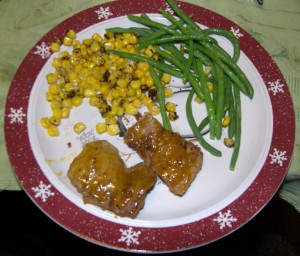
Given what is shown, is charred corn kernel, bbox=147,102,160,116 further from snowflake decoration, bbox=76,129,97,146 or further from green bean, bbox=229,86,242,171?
green bean, bbox=229,86,242,171

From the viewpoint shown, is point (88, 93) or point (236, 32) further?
Result: point (236, 32)

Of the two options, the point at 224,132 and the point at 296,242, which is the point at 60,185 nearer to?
the point at 224,132

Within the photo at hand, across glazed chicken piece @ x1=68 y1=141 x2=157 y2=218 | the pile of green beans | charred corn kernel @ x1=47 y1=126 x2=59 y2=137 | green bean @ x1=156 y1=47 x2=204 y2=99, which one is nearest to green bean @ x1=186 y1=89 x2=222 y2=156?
the pile of green beans

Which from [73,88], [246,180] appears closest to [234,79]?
[246,180]

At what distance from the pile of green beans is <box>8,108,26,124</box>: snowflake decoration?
113cm

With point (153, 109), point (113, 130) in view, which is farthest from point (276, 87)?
point (113, 130)

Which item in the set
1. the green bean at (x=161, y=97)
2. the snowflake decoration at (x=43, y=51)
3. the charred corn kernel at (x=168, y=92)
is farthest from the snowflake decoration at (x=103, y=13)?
the charred corn kernel at (x=168, y=92)

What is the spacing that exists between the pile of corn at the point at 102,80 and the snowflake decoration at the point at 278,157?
101cm

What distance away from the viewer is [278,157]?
3.43m

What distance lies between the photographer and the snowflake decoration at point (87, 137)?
145 inches

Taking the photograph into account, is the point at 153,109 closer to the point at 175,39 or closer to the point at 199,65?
the point at 199,65

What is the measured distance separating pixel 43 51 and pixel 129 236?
201cm

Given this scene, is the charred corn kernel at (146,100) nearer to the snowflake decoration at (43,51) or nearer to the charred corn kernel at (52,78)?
the charred corn kernel at (52,78)

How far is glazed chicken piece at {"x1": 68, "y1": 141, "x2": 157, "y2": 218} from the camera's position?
3.12 meters
